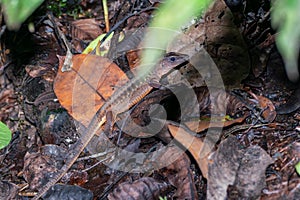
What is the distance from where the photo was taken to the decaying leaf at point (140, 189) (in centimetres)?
233

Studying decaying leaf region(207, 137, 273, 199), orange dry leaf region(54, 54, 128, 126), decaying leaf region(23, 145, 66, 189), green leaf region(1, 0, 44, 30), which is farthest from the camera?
orange dry leaf region(54, 54, 128, 126)

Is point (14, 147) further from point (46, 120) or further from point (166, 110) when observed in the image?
point (166, 110)

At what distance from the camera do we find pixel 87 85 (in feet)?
9.41

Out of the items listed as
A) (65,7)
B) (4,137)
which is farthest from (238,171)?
(65,7)

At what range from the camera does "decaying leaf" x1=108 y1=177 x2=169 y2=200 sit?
233cm

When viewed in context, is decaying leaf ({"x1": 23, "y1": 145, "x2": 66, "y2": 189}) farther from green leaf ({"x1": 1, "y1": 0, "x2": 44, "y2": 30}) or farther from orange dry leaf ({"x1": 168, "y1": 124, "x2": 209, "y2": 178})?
green leaf ({"x1": 1, "y1": 0, "x2": 44, "y2": 30})

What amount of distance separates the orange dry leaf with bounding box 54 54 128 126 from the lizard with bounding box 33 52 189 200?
8cm

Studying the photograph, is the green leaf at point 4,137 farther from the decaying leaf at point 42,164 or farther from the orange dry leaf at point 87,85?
the orange dry leaf at point 87,85

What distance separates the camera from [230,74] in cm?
263

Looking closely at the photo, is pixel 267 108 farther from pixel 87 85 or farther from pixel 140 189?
pixel 87 85

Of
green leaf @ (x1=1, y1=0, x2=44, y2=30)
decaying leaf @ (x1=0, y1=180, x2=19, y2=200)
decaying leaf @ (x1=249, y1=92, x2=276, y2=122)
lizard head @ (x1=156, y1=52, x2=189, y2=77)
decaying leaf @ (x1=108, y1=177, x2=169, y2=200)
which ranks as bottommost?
decaying leaf @ (x1=0, y1=180, x2=19, y2=200)

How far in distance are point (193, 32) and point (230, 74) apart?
34cm

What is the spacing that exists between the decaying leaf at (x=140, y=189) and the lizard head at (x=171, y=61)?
67 cm

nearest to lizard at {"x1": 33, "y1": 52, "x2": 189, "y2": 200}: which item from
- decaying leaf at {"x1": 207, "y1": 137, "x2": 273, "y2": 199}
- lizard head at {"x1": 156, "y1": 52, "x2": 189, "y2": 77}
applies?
lizard head at {"x1": 156, "y1": 52, "x2": 189, "y2": 77}
